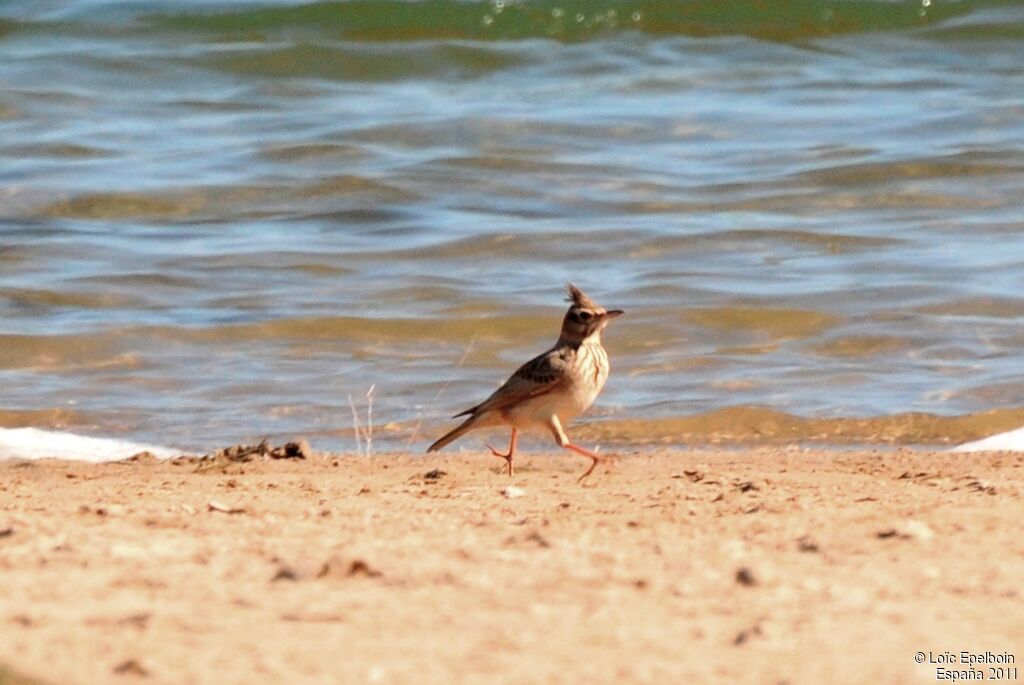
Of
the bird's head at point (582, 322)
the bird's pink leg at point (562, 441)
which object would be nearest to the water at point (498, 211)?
the bird's head at point (582, 322)

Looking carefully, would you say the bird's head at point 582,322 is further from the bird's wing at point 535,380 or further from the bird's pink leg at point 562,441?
the bird's pink leg at point 562,441

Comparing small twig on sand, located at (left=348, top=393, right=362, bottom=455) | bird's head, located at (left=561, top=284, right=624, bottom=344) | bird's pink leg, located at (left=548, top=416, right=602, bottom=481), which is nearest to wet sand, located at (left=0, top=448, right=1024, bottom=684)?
bird's pink leg, located at (left=548, top=416, right=602, bottom=481)

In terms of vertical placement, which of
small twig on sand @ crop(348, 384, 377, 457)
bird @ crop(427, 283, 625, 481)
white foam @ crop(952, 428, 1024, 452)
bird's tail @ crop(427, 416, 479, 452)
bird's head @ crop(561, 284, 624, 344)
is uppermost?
bird's head @ crop(561, 284, 624, 344)

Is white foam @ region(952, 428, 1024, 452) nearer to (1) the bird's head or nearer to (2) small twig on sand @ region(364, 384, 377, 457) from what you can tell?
(1) the bird's head

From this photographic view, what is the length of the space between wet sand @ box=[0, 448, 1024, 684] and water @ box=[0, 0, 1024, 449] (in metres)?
2.74

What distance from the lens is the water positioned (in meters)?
9.34

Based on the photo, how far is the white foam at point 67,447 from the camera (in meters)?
8.13

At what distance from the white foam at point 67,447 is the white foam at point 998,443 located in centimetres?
354

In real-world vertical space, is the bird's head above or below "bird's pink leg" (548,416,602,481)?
above

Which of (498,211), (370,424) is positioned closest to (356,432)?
(370,424)

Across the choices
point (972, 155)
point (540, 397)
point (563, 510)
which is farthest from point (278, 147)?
point (563, 510)

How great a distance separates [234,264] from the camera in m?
12.2

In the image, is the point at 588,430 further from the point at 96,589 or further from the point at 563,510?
the point at 96,589

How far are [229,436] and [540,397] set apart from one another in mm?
2155
